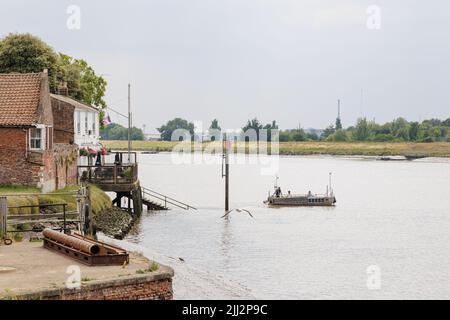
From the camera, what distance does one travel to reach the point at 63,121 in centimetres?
5947

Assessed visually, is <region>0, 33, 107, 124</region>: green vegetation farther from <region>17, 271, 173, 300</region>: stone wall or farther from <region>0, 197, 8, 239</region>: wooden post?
<region>17, 271, 173, 300</region>: stone wall

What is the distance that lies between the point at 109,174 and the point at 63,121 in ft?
16.7

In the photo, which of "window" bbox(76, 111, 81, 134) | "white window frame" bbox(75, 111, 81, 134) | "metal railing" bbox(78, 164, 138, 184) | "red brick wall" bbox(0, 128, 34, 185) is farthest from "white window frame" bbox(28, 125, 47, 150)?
"window" bbox(76, 111, 81, 134)

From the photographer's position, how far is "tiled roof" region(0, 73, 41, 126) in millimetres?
41562

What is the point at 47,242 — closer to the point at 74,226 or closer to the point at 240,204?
the point at 74,226

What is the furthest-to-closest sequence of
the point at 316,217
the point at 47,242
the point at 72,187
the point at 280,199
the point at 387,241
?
the point at 280,199
the point at 316,217
the point at 387,241
the point at 72,187
the point at 47,242

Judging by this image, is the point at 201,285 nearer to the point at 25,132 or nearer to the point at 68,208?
the point at 68,208

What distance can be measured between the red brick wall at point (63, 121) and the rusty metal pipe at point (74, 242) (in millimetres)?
31226

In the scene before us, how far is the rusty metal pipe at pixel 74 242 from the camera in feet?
79.1

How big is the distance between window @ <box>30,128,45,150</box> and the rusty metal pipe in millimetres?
15202

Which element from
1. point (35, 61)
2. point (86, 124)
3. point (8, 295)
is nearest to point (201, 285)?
point (8, 295)

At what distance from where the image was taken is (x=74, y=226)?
35.3 meters
